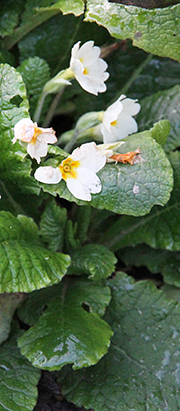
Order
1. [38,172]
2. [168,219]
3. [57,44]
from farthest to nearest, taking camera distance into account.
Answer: [57,44] < [168,219] < [38,172]

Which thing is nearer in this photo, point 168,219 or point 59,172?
point 59,172

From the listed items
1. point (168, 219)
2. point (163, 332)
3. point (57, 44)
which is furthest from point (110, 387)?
point (57, 44)

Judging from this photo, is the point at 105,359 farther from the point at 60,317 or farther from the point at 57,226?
the point at 57,226

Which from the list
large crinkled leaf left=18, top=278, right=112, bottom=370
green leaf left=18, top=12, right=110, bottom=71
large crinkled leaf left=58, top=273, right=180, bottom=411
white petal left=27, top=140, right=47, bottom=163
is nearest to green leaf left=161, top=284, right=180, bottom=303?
large crinkled leaf left=58, top=273, right=180, bottom=411

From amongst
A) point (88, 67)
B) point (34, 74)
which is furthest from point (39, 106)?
point (88, 67)

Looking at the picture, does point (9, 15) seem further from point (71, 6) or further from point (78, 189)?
point (78, 189)

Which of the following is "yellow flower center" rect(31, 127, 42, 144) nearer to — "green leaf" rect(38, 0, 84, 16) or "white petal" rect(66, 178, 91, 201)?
"white petal" rect(66, 178, 91, 201)
